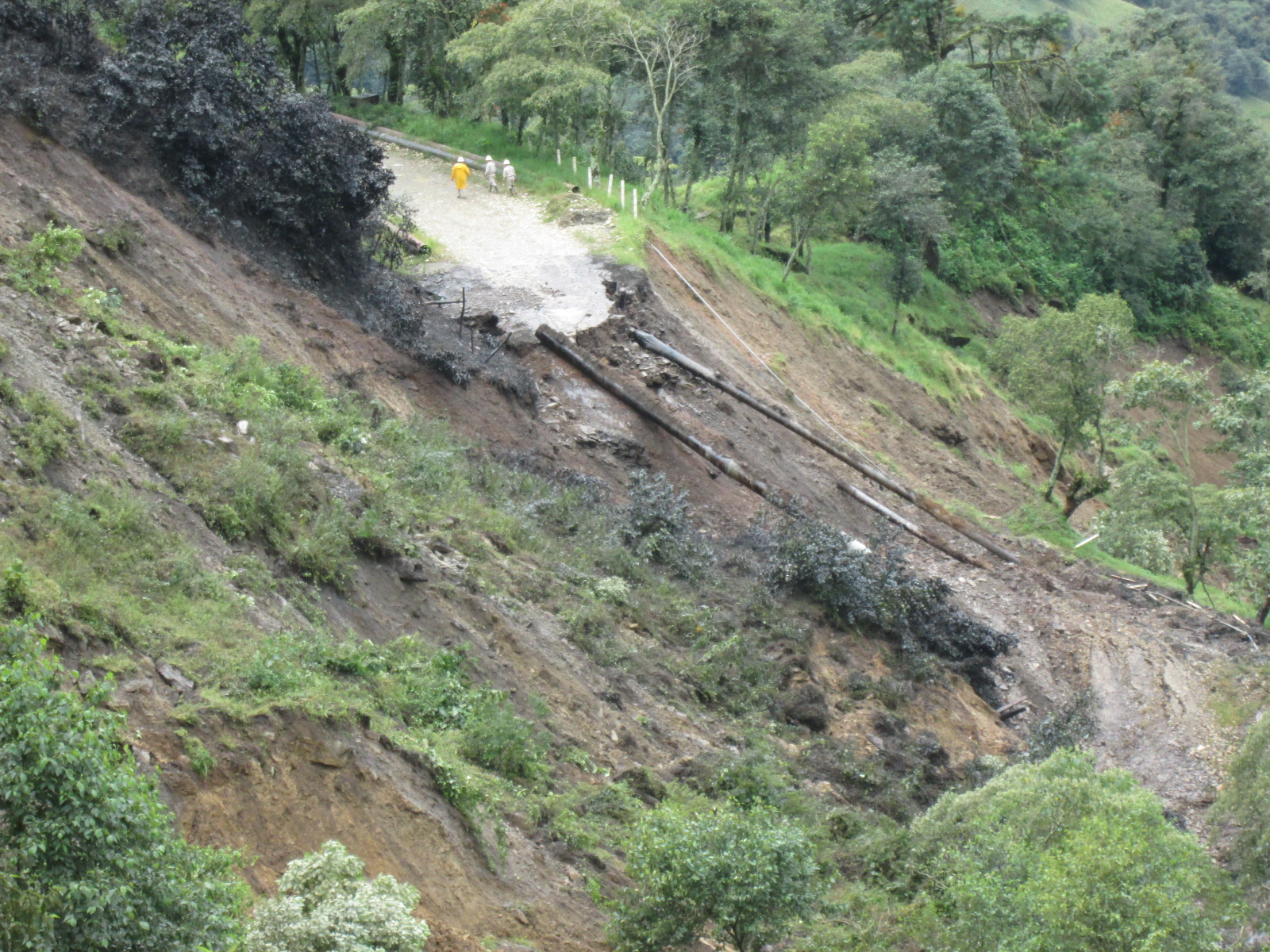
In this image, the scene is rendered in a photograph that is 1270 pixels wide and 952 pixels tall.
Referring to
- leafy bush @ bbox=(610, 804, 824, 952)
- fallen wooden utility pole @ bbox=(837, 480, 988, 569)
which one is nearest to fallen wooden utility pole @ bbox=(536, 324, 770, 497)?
fallen wooden utility pole @ bbox=(837, 480, 988, 569)

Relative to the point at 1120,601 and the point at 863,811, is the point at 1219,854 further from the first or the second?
the point at 1120,601

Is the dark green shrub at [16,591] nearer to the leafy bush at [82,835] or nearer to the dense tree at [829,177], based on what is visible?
the leafy bush at [82,835]

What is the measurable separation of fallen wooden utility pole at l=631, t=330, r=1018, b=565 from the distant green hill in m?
69.9

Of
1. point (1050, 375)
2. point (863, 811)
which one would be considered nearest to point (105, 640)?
point (863, 811)

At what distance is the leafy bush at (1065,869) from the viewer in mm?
7871

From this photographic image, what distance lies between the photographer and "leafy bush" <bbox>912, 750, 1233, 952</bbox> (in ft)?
25.8

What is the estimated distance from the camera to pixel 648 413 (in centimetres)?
1964

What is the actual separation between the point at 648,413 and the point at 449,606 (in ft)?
27.0

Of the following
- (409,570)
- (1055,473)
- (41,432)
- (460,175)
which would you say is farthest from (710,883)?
(1055,473)

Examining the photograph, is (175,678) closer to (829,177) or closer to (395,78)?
(829,177)

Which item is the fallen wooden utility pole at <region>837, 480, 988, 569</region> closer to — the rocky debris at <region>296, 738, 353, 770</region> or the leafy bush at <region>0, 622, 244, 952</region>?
the rocky debris at <region>296, 738, 353, 770</region>

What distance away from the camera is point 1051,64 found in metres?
50.0

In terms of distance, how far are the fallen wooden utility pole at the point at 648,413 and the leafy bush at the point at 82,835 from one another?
571 inches

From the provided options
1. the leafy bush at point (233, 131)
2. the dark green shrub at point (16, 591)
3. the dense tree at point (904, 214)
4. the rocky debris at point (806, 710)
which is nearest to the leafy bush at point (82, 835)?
the dark green shrub at point (16, 591)
